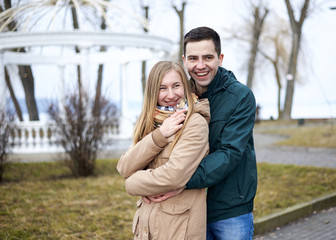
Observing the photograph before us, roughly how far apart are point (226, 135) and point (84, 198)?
456 cm

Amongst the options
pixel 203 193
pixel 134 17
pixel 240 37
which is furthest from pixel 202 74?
pixel 240 37

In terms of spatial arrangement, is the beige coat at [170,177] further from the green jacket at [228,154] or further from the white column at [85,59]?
the white column at [85,59]

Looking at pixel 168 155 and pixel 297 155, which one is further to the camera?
pixel 297 155

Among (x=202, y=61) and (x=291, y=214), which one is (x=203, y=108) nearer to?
(x=202, y=61)

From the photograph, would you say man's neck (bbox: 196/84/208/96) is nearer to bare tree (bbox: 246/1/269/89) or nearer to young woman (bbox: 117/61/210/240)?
young woman (bbox: 117/61/210/240)

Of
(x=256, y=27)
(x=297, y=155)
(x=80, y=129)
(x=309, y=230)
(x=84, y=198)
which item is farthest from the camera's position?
(x=256, y=27)

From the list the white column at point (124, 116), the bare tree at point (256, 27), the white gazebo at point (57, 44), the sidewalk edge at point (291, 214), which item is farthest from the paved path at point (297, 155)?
the bare tree at point (256, 27)

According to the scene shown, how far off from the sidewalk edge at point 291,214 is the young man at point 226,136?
2702 mm

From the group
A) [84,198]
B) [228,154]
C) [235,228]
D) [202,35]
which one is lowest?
[84,198]

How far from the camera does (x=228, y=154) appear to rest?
2.17 m

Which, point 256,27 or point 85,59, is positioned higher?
point 256,27

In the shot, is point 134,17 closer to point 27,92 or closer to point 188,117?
point 27,92

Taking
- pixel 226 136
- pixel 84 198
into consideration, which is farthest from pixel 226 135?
pixel 84 198

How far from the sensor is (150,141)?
7.12ft
